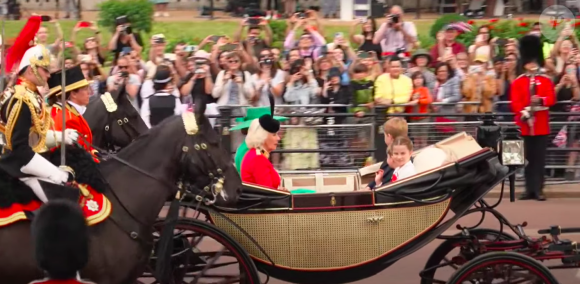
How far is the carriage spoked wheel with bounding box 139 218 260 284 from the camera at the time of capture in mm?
7242

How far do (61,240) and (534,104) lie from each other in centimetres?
816

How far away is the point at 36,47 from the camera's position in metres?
6.64

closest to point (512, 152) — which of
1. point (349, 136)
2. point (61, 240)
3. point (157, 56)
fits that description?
point (61, 240)

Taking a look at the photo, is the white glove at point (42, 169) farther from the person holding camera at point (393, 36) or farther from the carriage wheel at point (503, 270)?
the person holding camera at point (393, 36)

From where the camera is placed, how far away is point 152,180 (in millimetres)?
6730

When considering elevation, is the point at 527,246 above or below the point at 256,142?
below

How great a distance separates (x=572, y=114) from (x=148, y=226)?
716 centimetres

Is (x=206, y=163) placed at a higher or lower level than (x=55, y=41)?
lower

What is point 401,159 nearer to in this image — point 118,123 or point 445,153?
point 445,153

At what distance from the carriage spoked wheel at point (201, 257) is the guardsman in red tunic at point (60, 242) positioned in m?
2.02

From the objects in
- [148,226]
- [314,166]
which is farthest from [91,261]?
[314,166]

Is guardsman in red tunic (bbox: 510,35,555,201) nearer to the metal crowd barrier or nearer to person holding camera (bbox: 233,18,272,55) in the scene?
the metal crowd barrier

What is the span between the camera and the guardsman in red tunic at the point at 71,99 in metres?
7.49

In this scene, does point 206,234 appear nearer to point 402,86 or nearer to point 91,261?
point 91,261
